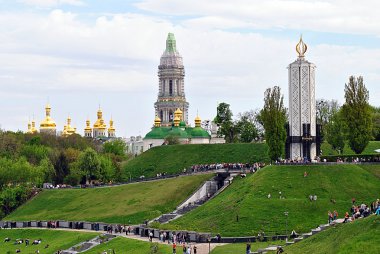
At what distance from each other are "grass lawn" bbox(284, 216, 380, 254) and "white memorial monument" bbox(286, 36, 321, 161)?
3316 centimetres

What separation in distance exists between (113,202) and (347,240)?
48.5 m

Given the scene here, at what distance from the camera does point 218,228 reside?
69.6 metres

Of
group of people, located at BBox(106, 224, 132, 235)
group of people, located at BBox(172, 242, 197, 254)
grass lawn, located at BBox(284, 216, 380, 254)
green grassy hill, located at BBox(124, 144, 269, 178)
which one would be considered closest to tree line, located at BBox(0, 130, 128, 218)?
green grassy hill, located at BBox(124, 144, 269, 178)

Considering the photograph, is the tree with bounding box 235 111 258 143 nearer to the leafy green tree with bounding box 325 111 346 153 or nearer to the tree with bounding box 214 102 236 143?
the tree with bounding box 214 102 236 143

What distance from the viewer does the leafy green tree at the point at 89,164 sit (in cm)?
11606

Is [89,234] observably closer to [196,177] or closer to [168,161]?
[196,177]

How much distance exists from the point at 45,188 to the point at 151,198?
23.3 m

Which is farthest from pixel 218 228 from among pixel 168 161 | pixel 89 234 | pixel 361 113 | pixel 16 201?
pixel 168 161

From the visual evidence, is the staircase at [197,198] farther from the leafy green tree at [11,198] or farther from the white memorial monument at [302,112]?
the leafy green tree at [11,198]

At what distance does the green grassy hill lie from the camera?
117938mm

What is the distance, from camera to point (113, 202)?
9400 cm

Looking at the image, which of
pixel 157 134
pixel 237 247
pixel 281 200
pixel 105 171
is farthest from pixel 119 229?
pixel 157 134

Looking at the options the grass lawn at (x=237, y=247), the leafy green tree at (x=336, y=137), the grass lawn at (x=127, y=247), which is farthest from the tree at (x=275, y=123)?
the grass lawn at (x=237, y=247)

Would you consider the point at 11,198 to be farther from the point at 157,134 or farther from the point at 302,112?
the point at 157,134
